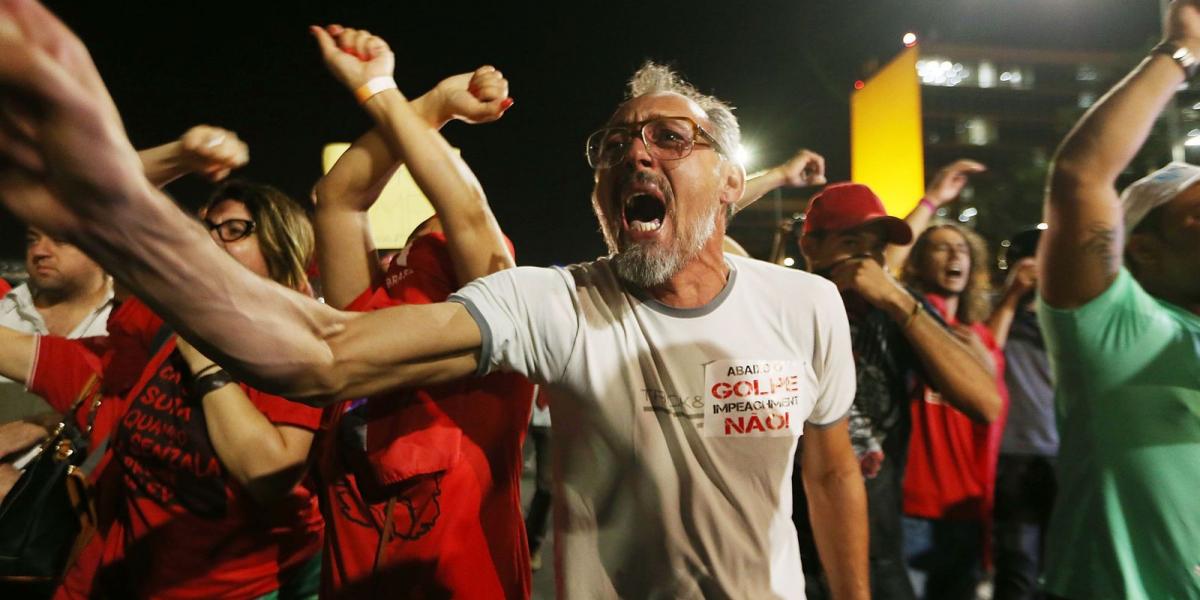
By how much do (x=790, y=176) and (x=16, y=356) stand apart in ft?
12.1

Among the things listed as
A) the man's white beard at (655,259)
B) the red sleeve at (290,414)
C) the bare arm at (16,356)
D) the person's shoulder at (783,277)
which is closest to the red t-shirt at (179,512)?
the red sleeve at (290,414)

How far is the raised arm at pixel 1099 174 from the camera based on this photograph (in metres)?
2.14

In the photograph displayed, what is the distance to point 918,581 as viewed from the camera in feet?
13.1

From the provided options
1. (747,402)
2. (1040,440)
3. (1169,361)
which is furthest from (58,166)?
(1040,440)

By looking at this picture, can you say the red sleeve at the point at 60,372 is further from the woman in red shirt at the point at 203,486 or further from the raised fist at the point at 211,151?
the raised fist at the point at 211,151

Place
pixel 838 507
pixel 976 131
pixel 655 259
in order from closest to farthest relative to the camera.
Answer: pixel 655 259 → pixel 838 507 → pixel 976 131

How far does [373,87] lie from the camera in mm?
2295

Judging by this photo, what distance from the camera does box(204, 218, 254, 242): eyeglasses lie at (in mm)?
2887

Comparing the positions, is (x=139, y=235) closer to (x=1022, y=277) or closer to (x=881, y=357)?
(x=881, y=357)

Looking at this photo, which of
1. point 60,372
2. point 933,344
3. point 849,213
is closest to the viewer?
point 60,372

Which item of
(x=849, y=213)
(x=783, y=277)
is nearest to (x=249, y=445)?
(x=783, y=277)

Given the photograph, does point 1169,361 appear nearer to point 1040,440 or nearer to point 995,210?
point 1040,440

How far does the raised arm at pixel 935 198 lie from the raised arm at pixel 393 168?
363 cm

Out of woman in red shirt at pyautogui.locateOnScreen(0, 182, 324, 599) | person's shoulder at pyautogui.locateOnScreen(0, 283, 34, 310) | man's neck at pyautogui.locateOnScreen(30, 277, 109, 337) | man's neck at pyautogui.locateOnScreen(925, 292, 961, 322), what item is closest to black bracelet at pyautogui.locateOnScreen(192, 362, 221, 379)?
woman in red shirt at pyautogui.locateOnScreen(0, 182, 324, 599)
